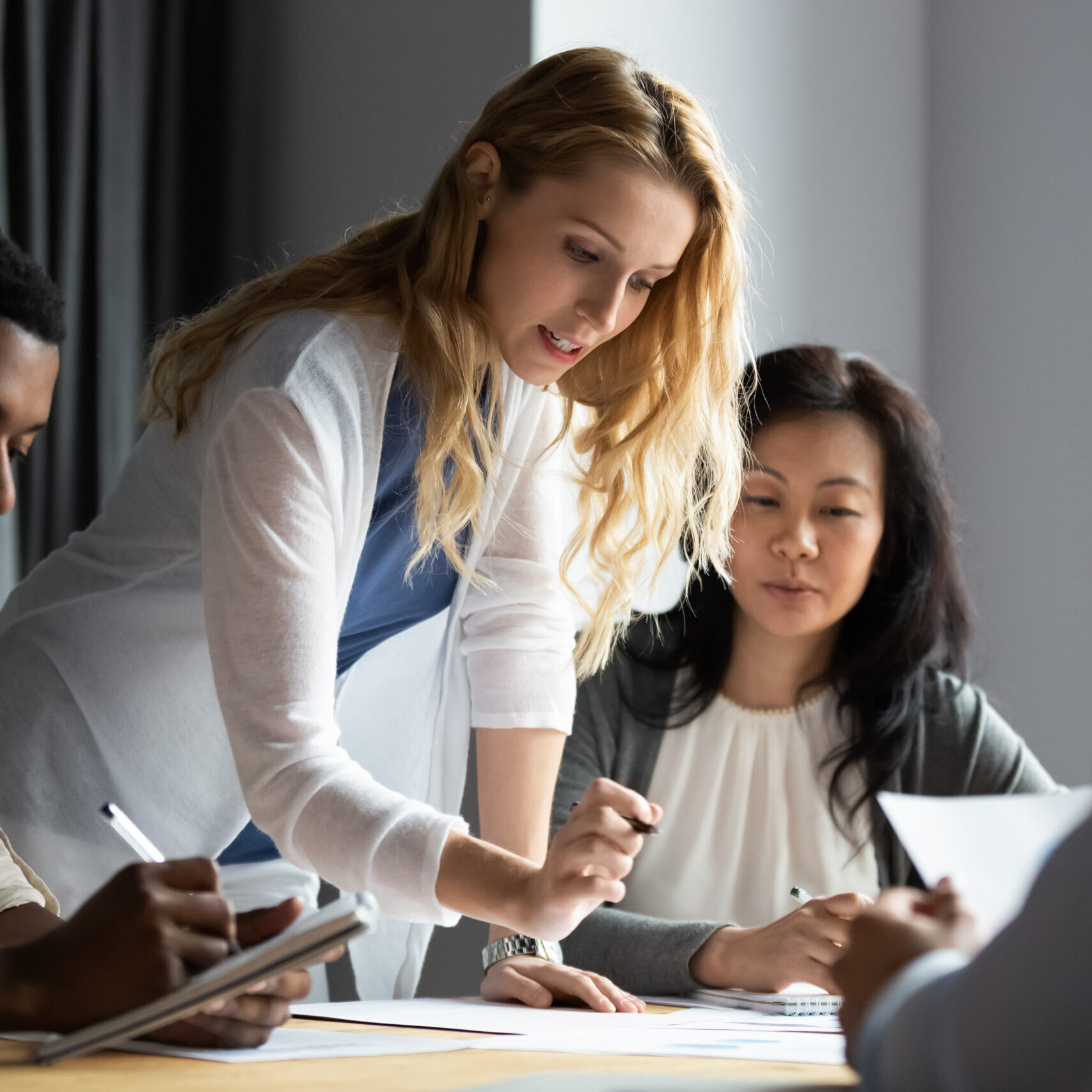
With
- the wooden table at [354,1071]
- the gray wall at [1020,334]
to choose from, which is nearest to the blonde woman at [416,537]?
the wooden table at [354,1071]

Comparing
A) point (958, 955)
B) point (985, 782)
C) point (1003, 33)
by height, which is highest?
point (1003, 33)

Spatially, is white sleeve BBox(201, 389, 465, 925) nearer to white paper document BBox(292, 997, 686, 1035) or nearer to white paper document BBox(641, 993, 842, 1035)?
white paper document BBox(292, 997, 686, 1035)

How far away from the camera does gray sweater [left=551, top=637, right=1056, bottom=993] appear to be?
1549mm

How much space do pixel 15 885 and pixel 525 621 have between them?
1.97 ft

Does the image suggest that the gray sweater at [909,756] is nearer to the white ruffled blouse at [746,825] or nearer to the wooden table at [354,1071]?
the white ruffled blouse at [746,825]

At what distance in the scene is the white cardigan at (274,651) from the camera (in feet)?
2.92

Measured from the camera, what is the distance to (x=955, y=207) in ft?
8.03

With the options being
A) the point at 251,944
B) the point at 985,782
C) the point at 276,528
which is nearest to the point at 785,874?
the point at 985,782

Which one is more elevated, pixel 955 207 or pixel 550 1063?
pixel 955 207

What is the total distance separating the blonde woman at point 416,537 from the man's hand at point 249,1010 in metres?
0.14

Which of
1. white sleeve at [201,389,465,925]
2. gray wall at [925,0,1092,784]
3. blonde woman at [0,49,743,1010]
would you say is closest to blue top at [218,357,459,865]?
blonde woman at [0,49,743,1010]

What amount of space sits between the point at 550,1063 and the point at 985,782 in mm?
1022

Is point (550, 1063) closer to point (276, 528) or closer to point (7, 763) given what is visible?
point (276, 528)

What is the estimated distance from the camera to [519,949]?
1.13 meters
